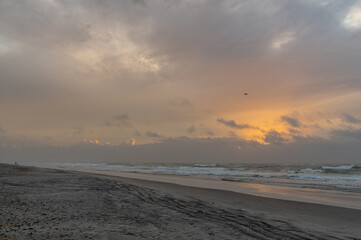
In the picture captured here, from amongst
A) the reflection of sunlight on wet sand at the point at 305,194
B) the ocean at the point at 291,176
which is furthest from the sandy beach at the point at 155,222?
the ocean at the point at 291,176

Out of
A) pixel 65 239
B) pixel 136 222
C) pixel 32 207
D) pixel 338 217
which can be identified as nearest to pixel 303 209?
pixel 338 217

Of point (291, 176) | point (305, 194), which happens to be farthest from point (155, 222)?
point (291, 176)

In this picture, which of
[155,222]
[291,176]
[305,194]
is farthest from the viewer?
[291,176]

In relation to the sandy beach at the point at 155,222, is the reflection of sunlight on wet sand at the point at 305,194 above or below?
below

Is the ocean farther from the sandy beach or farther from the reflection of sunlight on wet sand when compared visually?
the sandy beach

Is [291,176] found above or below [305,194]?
above

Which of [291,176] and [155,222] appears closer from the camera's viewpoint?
[155,222]

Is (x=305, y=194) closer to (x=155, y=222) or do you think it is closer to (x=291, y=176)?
(x=155, y=222)

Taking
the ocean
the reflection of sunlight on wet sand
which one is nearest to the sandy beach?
the reflection of sunlight on wet sand

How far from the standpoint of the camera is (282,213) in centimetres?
1221

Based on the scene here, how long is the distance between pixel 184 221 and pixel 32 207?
615 centimetres

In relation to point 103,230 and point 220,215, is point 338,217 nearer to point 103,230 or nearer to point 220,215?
point 220,215

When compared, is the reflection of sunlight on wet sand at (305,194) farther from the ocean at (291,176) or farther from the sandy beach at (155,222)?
the sandy beach at (155,222)

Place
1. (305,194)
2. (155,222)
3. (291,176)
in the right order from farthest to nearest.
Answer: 1. (291,176)
2. (305,194)
3. (155,222)
